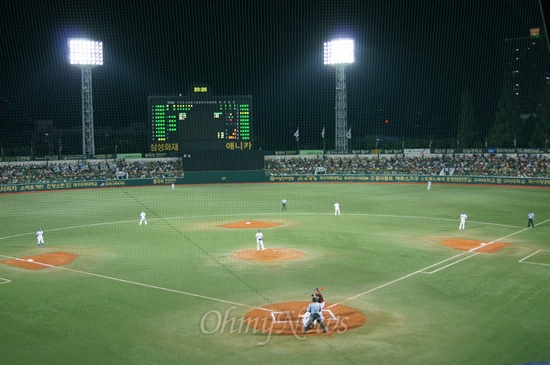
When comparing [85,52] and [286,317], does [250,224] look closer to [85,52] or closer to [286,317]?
[286,317]

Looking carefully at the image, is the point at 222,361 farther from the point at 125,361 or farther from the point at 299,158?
the point at 299,158

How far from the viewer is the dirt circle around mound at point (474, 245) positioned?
21427 mm

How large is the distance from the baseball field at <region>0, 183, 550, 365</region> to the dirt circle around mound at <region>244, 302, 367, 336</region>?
0.05 meters

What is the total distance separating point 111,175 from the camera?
54.9 meters

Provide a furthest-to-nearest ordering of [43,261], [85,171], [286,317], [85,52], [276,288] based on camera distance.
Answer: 1. [85,171]
2. [85,52]
3. [43,261]
4. [276,288]
5. [286,317]

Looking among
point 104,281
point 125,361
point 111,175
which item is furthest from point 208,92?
point 125,361

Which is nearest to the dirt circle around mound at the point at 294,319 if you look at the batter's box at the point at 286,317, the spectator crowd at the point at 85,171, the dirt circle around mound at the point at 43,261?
the batter's box at the point at 286,317

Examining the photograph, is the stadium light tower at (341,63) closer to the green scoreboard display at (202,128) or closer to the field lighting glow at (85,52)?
the green scoreboard display at (202,128)

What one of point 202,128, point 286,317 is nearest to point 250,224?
point 286,317

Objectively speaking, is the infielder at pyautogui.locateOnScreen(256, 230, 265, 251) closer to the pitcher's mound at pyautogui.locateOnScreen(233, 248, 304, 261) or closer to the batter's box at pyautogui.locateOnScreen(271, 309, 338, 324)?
the pitcher's mound at pyautogui.locateOnScreen(233, 248, 304, 261)

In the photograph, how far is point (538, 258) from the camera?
19.5 metres

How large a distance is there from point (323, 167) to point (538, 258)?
3997 cm

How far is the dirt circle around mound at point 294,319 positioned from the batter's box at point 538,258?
9.01 m

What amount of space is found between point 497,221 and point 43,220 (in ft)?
90.6
